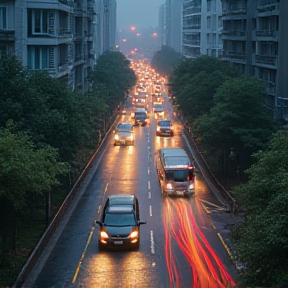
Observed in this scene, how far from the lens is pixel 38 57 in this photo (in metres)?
48.5

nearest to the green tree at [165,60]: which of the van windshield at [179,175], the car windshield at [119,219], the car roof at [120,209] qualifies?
the van windshield at [179,175]

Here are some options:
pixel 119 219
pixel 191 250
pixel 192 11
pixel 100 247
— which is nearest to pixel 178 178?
pixel 119 219

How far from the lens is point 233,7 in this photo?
238 feet

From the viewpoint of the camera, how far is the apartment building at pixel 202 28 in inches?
4038

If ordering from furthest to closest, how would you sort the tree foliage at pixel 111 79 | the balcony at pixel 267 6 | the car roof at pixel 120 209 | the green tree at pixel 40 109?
the tree foliage at pixel 111 79 < the balcony at pixel 267 6 < the green tree at pixel 40 109 < the car roof at pixel 120 209

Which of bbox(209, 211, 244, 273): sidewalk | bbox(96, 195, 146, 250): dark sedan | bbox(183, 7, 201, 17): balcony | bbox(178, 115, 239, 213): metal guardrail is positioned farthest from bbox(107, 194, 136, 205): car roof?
bbox(183, 7, 201, 17): balcony

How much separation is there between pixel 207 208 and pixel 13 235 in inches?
531

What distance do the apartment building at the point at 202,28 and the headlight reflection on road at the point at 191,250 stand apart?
61305 millimetres

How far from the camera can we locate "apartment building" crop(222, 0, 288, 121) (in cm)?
5391

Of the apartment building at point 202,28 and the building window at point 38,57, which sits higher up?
the apartment building at point 202,28

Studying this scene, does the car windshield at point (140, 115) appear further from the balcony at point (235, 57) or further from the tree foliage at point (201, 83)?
the tree foliage at point (201, 83)

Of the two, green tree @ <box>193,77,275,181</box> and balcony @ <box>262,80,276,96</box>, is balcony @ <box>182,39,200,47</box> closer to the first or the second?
balcony @ <box>262,80,276,96</box>

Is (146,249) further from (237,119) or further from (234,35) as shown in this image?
(234,35)

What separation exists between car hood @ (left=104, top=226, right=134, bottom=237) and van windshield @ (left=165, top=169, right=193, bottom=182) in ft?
40.6
